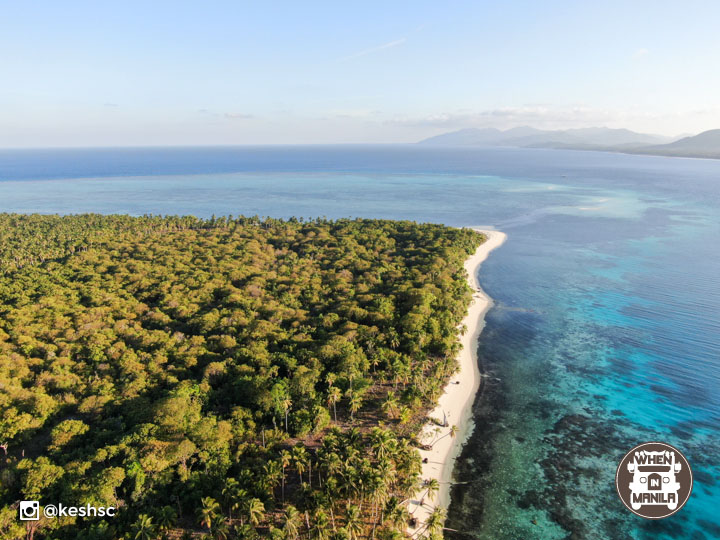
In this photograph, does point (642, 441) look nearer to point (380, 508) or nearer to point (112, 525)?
point (380, 508)

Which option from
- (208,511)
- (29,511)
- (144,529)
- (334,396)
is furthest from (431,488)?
(29,511)

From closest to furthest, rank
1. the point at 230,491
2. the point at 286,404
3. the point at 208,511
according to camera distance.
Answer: the point at 208,511
the point at 230,491
the point at 286,404

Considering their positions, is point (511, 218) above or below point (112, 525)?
above

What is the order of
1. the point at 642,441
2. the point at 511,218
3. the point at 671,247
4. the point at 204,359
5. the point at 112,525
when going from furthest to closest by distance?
the point at 511,218 → the point at 671,247 → the point at 204,359 → the point at 642,441 → the point at 112,525

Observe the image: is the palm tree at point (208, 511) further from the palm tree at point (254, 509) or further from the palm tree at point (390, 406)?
the palm tree at point (390, 406)

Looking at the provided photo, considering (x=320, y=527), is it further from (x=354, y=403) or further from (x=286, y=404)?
(x=354, y=403)

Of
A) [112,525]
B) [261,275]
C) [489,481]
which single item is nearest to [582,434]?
[489,481]

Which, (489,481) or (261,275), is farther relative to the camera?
(261,275)
